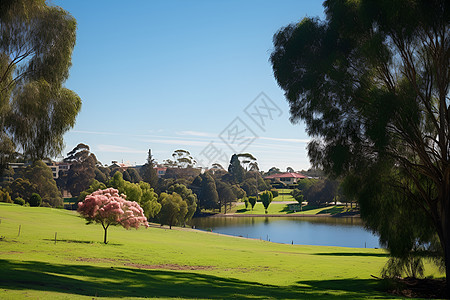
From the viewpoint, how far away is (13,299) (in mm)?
9266

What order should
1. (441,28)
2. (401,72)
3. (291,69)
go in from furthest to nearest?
(291,69) < (401,72) < (441,28)

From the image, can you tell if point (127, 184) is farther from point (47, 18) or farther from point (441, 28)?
point (441, 28)

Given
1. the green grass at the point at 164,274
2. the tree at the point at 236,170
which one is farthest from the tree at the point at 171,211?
the tree at the point at 236,170

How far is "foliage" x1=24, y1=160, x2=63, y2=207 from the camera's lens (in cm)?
8138

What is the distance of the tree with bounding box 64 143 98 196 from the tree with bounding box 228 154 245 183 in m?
54.6

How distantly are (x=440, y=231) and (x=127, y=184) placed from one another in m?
45.2

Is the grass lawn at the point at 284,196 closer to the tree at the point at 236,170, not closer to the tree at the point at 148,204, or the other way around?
the tree at the point at 236,170

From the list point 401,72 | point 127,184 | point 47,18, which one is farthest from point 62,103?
point 127,184

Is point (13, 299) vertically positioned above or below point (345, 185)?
below

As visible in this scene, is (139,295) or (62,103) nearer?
(139,295)

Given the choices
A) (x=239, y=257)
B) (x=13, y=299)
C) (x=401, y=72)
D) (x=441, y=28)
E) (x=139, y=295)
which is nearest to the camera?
(x=13, y=299)

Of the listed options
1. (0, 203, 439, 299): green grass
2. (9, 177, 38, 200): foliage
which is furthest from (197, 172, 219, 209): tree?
(0, 203, 439, 299): green grass

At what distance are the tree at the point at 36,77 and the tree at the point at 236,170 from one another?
12891 centimetres

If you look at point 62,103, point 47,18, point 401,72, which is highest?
point 47,18
